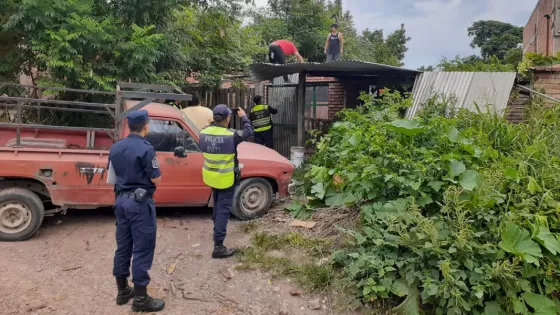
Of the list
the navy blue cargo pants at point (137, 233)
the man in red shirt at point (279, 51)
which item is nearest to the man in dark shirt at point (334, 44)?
the man in red shirt at point (279, 51)

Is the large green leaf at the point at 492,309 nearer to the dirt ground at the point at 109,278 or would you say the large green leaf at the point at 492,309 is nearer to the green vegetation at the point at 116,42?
the dirt ground at the point at 109,278

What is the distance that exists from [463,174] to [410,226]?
79 centimetres

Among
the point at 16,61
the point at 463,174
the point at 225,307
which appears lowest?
the point at 225,307

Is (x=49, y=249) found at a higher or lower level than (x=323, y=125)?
lower

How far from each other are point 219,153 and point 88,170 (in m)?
1.79

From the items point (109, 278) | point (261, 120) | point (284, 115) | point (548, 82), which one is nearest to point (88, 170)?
point (109, 278)

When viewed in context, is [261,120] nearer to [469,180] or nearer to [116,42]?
[116,42]

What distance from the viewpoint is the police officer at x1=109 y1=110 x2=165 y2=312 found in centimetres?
365

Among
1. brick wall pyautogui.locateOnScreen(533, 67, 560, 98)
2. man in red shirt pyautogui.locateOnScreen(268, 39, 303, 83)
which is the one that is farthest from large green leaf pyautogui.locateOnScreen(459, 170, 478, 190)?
man in red shirt pyautogui.locateOnScreen(268, 39, 303, 83)

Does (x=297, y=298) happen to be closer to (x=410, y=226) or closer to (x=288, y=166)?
(x=410, y=226)

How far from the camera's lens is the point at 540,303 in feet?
11.9

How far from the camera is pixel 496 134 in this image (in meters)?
5.27

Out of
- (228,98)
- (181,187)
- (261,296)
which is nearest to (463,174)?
(261,296)

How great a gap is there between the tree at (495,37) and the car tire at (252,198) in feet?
90.7
